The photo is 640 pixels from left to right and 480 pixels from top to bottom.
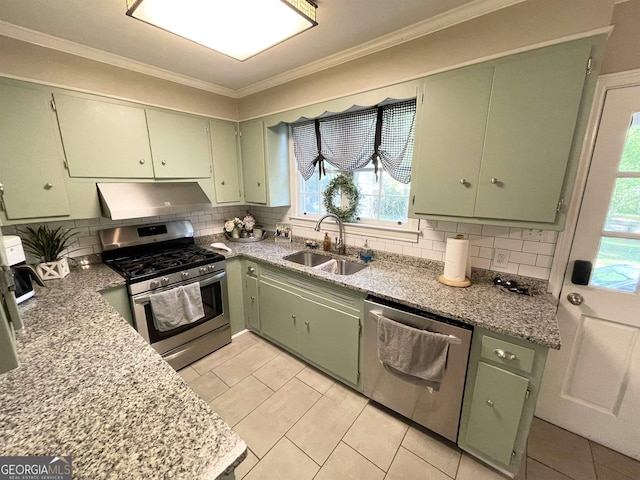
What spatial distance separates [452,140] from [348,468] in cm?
203

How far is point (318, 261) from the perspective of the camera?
2.50 meters

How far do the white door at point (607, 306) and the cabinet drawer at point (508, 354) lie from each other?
0.62 meters

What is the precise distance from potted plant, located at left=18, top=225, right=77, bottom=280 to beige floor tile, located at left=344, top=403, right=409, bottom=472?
2366 mm

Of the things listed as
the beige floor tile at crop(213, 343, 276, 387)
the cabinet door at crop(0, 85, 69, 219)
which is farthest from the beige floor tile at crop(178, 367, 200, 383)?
the cabinet door at crop(0, 85, 69, 219)

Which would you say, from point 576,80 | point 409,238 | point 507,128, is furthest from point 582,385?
point 576,80

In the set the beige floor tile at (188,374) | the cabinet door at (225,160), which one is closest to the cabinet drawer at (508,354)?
the beige floor tile at (188,374)

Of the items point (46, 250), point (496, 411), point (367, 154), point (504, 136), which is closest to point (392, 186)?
point (367, 154)

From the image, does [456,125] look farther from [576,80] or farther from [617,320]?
[617,320]

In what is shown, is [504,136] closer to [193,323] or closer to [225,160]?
[225,160]

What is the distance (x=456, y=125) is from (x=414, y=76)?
45 cm

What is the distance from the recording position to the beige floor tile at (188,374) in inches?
85.7

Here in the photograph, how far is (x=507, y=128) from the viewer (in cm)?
139

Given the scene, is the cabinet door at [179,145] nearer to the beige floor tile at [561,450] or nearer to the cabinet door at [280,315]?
the cabinet door at [280,315]

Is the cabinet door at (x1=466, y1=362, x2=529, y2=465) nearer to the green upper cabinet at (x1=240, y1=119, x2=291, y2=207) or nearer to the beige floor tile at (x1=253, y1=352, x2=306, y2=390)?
the beige floor tile at (x1=253, y1=352, x2=306, y2=390)
